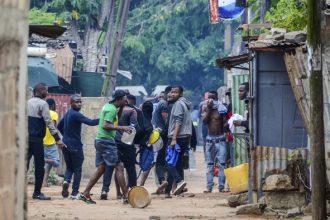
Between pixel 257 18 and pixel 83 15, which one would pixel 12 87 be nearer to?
pixel 257 18

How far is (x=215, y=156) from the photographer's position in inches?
742

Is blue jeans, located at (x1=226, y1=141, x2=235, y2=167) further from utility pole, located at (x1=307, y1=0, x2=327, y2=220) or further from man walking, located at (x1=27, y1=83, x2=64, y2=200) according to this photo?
utility pole, located at (x1=307, y1=0, x2=327, y2=220)

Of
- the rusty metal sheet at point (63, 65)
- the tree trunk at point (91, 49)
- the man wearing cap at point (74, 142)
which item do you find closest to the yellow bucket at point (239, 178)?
the man wearing cap at point (74, 142)

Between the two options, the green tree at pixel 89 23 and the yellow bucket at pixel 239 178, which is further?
the green tree at pixel 89 23

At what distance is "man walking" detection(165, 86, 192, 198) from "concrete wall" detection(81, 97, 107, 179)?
4434mm

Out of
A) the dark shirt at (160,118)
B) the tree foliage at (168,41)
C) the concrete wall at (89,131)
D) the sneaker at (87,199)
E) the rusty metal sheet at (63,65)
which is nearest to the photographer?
the sneaker at (87,199)

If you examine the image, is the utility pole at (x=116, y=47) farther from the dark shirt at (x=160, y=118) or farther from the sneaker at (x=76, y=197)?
the sneaker at (x=76, y=197)

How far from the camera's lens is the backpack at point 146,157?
17.8 metres

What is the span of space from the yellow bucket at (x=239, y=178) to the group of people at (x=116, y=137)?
5.22 ft

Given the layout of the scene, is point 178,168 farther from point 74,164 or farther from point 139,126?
point 74,164

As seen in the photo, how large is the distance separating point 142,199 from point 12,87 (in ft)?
32.6

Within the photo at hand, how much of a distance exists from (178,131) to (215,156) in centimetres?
171

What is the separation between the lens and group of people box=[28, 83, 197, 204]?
51.6 ft

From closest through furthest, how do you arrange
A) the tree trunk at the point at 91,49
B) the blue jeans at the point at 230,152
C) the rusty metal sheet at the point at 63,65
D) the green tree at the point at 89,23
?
the blue jeans at the point at 230,152, the rusty metal sheet at the point at 63,65, the green tree at the point at 89,23, the tree trunk at the point at 91,49
